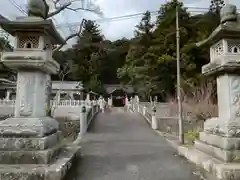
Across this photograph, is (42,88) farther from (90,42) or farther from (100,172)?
(90,42)

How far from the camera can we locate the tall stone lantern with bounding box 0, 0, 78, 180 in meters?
5.96

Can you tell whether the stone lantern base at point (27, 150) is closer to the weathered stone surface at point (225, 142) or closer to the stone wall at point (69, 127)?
the weathered stone surface at point (225, 142)

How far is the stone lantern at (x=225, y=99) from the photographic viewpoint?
5969 millimetres

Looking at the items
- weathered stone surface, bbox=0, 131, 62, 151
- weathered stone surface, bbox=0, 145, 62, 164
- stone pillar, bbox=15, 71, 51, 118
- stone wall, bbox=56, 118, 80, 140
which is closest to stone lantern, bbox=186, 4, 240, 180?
weathered stone surface, bbox=0, 145, 62, 164

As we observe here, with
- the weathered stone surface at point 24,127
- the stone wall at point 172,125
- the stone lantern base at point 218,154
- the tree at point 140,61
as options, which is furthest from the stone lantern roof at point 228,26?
the tree at point 140,61

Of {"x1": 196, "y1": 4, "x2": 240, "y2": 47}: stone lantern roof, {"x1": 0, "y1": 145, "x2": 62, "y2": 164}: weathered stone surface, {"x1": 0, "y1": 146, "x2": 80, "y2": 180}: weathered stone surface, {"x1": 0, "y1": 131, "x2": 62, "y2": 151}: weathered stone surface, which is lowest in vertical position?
{"x1": 0, "y1": 146, "x2": 80, "y2": 180}: weathered stone surface

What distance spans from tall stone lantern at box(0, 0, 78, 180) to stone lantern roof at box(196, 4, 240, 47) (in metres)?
4.05

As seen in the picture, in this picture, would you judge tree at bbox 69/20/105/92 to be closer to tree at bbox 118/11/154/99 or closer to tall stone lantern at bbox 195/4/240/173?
tree at bbox 118/11/154/99

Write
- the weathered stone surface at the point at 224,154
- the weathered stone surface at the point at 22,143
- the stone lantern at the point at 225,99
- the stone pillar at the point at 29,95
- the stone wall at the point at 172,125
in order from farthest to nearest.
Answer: the stone wall at the point at 172,125 < the stone pillar at the point at 29,95 < the weathered stone surface at the point at 22,143 < the stone lantern at the point at 225,99 < the weathered stone surface at the point at 224,154

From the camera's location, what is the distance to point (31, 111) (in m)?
6.64

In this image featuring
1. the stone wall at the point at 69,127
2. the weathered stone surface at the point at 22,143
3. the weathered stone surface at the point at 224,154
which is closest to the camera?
the weathered stone surface at the point at 224,154

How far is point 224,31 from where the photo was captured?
6.43 m

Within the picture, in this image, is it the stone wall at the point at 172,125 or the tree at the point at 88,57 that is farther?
the tree at the point at 88,57

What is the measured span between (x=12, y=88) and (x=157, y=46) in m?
21.6
